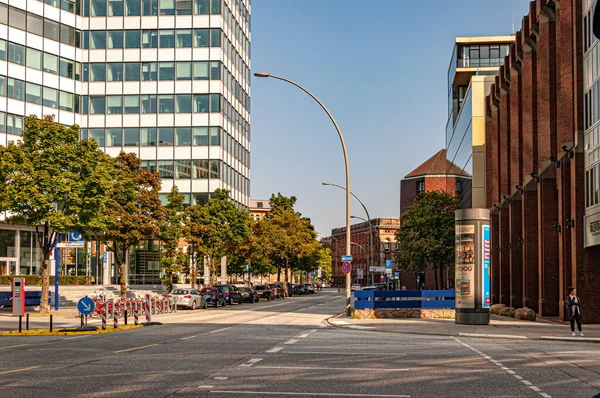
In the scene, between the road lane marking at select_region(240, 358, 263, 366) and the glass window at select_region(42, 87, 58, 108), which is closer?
the road lane marking at select_region(240, 358, 263, 366)

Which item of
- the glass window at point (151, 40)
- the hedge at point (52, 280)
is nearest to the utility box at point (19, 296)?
the hedge at point (52, 280)

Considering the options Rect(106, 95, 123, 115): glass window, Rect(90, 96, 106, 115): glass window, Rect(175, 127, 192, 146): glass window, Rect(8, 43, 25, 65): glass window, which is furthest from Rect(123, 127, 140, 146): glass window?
Rect(8, 43, 25, 65): glass window

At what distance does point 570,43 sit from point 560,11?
181 centimetres

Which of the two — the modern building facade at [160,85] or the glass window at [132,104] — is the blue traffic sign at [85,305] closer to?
the modern building facade at [160,85]

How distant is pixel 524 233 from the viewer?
44656mm

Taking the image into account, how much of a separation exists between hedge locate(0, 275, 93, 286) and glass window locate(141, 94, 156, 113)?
1871 cm

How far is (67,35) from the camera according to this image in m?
70.9

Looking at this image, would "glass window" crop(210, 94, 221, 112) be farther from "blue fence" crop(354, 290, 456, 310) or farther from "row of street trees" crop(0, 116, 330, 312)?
"blue fence" crop(354, 290, 456, 310)

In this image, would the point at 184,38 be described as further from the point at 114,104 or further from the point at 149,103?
the point at 114,104

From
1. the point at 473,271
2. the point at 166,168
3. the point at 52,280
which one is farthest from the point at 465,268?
the point at 166,168

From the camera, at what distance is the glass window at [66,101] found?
7081 centimetres

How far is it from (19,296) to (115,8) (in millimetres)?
56435

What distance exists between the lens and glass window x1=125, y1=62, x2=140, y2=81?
77875 mm

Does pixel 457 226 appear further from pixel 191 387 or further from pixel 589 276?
pixel 191 387
